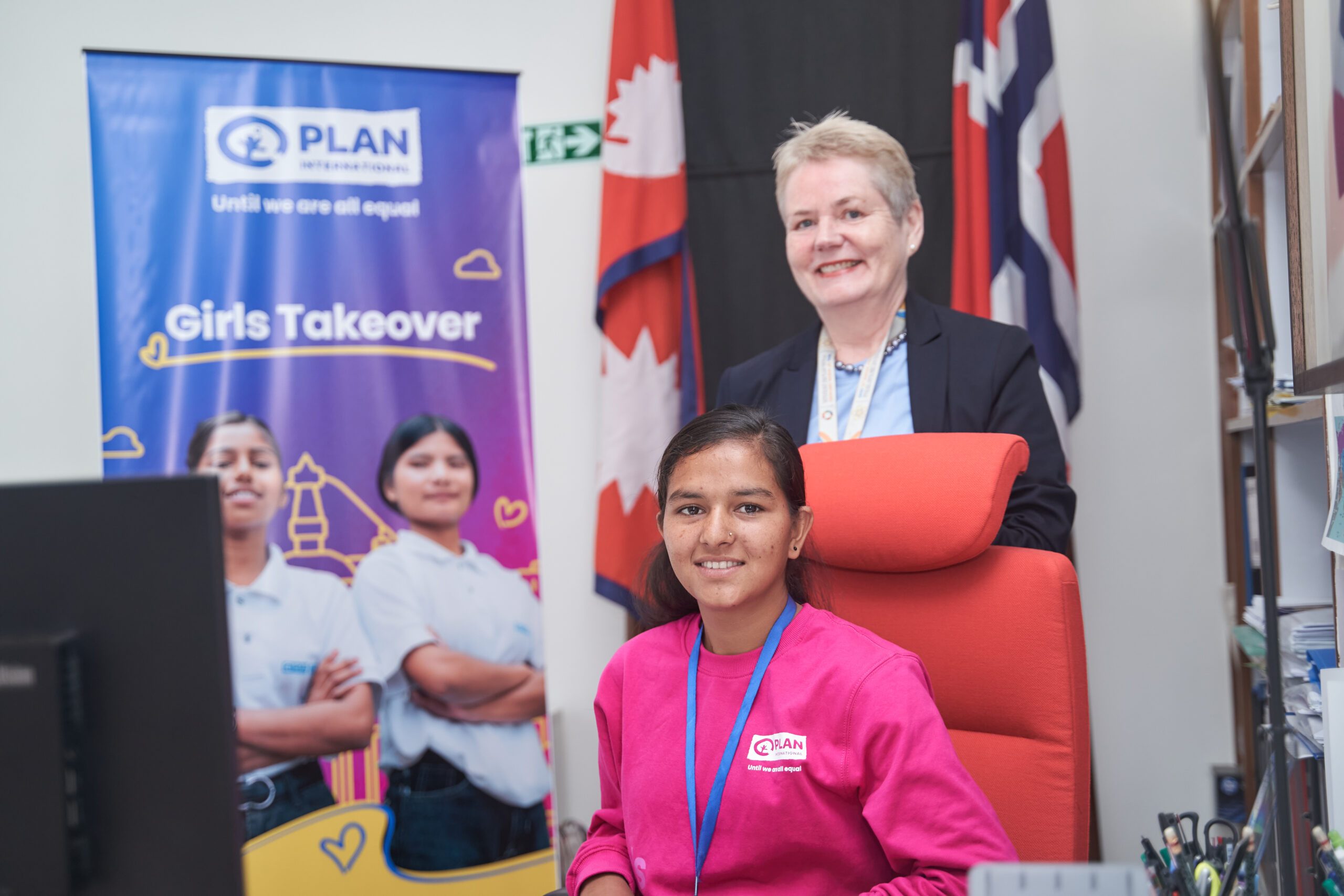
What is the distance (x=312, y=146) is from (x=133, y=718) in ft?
7.52

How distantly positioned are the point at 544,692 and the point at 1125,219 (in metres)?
2.00

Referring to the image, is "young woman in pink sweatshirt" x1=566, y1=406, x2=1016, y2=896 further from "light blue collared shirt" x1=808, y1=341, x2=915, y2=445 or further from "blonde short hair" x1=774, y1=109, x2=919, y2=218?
"blonde short hair" x1=774, y1=109, x2=919, y2=218

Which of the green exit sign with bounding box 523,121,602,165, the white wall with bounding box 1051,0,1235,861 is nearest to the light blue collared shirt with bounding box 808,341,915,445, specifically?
the white wall with bounding box 1051,0,1235,861

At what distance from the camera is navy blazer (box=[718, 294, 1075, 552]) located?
5.55ft

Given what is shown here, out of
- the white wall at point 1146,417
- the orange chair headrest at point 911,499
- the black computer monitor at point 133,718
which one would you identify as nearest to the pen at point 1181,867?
the orange chair headrest at point 911,499

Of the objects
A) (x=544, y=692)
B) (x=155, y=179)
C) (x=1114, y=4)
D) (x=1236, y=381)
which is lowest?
(x=544, y=692)

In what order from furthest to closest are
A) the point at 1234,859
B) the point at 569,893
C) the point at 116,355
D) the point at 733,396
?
1. the point at 116,355
2. the point at 733,396
3. the point at 569,893
4. the point at 1234,859

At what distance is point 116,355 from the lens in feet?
8.43

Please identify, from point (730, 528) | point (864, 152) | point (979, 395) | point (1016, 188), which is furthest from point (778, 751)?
point (1016, 188)

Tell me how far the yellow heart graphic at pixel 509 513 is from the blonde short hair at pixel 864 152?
125 centimetres

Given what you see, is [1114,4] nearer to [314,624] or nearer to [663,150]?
[663,150]

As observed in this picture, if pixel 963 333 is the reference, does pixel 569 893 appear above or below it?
below

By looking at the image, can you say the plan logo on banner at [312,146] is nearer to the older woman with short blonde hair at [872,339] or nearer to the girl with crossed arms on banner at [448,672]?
the girl with crossed arms on banner at [448,672]

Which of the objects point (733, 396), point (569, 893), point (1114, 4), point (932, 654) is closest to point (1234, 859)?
point (932, 654)
